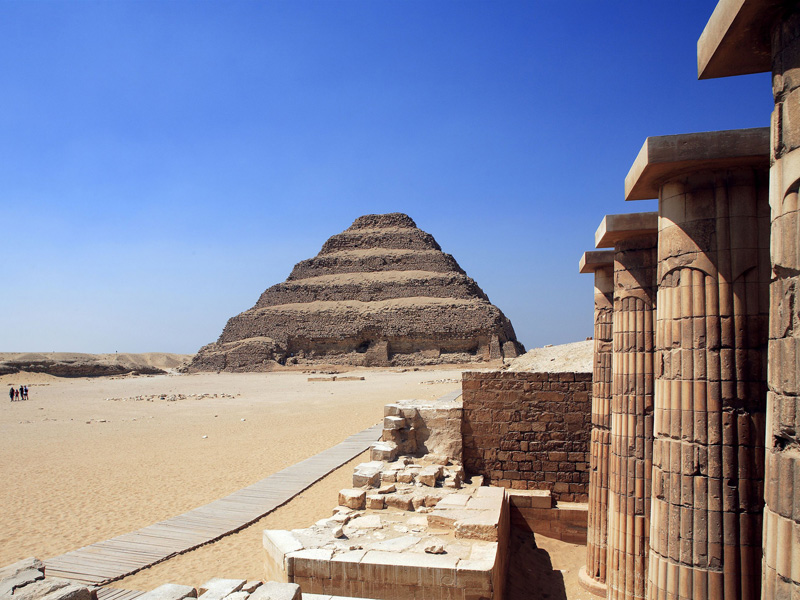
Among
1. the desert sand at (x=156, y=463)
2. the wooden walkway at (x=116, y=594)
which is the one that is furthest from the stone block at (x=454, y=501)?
the wooden walkway at (x=116, y=594)

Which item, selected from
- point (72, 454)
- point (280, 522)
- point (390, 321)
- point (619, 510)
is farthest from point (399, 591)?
point (390, 321)

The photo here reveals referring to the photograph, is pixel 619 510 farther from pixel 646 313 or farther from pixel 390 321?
pixel 390 321

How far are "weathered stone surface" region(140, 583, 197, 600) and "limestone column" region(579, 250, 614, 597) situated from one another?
174 inches

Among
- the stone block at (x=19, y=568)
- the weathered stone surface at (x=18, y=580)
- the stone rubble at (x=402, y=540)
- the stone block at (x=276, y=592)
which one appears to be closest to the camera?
the weathered stone surface at (x=18, y=580)

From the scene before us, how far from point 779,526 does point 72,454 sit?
13.1 meters

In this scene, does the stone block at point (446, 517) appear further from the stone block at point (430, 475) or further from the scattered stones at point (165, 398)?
the scattered stones at point (165, 398)

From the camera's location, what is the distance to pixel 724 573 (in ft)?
10.3

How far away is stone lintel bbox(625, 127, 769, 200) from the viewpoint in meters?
3.12

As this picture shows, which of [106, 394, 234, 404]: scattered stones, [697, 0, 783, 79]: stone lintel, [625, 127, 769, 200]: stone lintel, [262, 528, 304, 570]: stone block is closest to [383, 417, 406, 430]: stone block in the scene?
[262, 528, 304, 570]: stone block

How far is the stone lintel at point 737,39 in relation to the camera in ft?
7.14

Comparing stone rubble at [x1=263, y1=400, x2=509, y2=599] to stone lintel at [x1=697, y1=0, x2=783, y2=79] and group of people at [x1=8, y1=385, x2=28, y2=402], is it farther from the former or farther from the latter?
group of people at [x1=8, y1=385, x2=28, y2=402]

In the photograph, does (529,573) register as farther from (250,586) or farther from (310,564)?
(250,586)

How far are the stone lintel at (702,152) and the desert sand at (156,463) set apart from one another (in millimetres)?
5108

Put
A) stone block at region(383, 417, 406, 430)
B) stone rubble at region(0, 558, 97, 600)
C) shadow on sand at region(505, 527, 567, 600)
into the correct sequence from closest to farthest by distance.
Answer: stone rubble at region(0, 558, 97, 600) → shadow on sand at region(505, 527, 567, 600) → stone block at region(383, 417, 406, 430)
